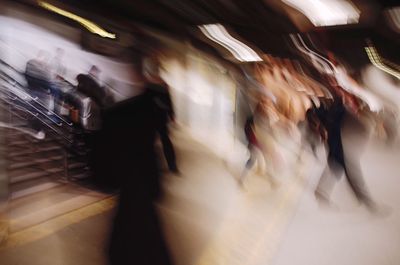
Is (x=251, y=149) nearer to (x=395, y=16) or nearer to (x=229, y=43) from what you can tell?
(x=229, y=43)

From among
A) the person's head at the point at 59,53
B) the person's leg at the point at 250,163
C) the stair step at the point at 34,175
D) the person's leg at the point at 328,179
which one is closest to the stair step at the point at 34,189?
the stair step at the point at 34,175

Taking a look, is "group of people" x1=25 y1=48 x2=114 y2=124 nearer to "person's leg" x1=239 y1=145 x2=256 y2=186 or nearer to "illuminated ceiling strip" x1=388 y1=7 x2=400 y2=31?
"person's leg" x1=239 y1=145 x2=256 y2=186

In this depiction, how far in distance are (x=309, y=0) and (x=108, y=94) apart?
108cm

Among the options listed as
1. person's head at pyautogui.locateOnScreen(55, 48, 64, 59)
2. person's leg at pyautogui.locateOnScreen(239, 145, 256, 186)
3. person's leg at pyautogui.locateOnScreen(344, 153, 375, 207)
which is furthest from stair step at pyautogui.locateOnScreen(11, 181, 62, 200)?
person's leg at pyautogui.locateOnScreen(344, 153, 375, 207)

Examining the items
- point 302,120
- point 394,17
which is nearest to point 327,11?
point 394,17

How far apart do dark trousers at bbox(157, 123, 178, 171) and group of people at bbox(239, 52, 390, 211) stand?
1.11ft

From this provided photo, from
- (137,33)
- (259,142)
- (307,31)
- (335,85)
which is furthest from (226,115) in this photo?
(335,85)

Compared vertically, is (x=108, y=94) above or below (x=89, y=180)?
above

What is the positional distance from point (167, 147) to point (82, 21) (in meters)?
0.56

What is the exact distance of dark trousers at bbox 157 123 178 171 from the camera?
1.27 metres

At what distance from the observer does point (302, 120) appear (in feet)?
5.34

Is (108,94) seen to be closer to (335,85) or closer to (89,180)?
(89,180)

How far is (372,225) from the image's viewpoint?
5.11ft

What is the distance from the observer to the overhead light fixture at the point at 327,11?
153 centimetres
